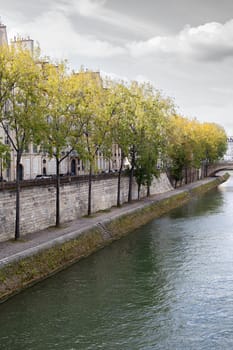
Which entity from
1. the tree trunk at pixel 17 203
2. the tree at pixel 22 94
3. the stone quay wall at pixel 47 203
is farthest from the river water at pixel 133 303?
the tree at pixel 22 94

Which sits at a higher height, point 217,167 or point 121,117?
point 121,117

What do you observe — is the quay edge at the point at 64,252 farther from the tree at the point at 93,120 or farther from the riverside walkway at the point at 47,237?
the tree at the point at 93,120

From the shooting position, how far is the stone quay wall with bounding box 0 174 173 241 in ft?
106

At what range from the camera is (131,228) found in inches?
1682

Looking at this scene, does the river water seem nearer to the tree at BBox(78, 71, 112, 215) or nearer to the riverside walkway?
the riverside walkway

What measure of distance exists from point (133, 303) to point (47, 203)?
1654 centimetres

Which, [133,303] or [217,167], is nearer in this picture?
[133,303]

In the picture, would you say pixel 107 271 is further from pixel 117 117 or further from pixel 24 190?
pixel 117 117

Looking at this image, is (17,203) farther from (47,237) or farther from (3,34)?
(3,34)

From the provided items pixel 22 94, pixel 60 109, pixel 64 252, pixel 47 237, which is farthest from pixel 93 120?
pixel 64 252

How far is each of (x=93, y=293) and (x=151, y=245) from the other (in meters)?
12.3

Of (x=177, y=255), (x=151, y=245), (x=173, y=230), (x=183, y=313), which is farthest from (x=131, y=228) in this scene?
(x=183, y=313)

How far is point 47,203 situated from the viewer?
3772 centimetres

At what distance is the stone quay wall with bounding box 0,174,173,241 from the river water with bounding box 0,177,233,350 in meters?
5.42
